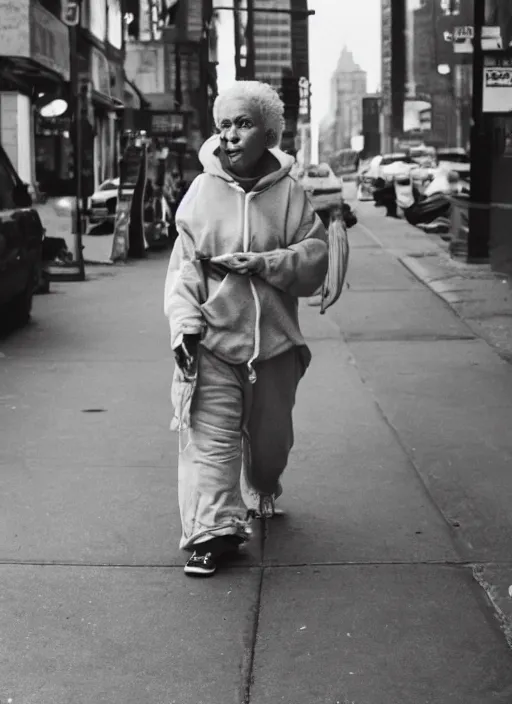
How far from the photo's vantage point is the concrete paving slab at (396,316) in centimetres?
1138

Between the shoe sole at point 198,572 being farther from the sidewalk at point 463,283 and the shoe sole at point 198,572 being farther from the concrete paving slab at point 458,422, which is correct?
the sidewalk at point 463,283

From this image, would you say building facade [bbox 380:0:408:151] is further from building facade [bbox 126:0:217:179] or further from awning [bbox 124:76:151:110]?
awning [bbox 124:76:151:110]

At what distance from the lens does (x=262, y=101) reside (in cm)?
468

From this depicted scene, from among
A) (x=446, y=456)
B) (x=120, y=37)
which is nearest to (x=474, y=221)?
(x=446, y=456)

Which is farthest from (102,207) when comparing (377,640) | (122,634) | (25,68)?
(377,640)

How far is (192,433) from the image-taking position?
15.4 feet

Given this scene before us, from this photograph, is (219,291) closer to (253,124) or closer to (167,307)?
(167,307)

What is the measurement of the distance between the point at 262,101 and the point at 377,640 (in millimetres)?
1985

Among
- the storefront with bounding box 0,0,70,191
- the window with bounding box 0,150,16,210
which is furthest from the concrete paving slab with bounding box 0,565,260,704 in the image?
the storefront with bounding box 0,0,70,191

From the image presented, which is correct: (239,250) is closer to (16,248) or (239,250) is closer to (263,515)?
(263,515)

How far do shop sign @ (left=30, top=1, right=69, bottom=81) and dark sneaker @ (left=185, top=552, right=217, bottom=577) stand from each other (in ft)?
67.5

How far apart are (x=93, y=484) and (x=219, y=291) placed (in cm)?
164

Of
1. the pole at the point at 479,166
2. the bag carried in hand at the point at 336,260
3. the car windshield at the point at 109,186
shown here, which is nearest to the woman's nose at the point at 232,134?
the bag carried in hand at the point at 336,260

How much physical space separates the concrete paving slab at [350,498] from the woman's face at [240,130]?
1.51 metres
